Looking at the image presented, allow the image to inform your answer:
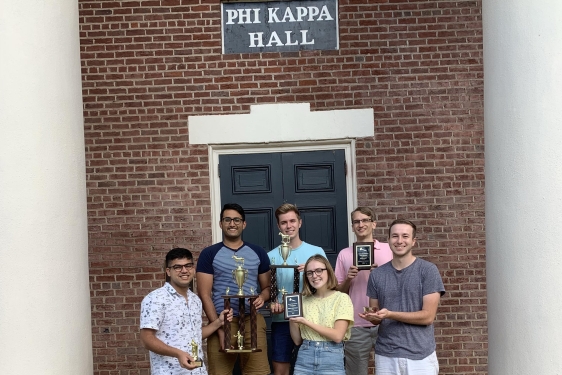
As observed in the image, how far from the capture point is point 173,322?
6570mm

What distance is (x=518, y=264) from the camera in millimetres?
7285

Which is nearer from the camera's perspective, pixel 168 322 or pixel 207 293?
pixel 168 322

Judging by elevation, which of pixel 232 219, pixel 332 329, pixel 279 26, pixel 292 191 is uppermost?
pixel 279 26

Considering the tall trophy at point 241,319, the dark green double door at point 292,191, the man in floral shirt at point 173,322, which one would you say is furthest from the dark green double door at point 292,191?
the man in floral shirt at point 173,322

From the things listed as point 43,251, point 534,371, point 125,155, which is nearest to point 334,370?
point 534,371

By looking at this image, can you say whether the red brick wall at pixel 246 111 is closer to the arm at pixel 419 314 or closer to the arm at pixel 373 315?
the arm at pixel 373 315

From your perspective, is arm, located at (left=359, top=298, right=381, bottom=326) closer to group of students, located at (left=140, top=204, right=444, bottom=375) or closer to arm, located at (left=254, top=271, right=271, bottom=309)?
group of students, located at (left=140, top=204, right=444, bottom=375)

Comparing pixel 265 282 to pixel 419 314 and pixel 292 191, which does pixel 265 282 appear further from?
pixel 292 191

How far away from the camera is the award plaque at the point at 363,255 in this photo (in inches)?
286

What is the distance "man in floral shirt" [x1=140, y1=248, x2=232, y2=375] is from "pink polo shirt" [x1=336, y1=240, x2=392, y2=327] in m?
1.37

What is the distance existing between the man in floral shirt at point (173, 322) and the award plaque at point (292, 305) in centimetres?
61

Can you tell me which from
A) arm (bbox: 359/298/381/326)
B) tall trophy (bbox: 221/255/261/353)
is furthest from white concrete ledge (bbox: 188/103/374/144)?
arm (bbox: 359/298/381/326)

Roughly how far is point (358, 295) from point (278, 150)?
2649mm

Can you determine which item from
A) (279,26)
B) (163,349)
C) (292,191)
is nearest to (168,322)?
(163,349)
